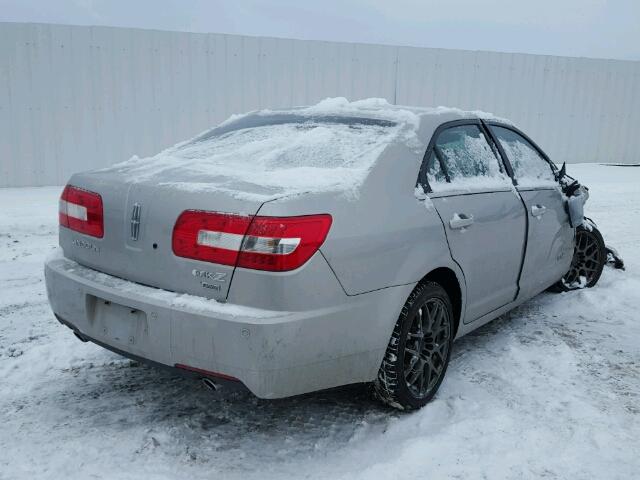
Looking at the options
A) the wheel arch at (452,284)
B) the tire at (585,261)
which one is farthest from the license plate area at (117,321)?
the tire at (585,261)

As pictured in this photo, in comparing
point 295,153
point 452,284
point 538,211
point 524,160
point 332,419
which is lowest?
point 332,419

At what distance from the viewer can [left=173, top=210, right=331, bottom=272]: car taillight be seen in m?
2.17

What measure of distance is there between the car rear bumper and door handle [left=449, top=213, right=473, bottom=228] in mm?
528

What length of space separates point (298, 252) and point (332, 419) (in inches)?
40.1

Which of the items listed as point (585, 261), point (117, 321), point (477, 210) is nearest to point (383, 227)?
point (477, 210)

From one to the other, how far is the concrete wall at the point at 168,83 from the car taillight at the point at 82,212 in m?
6.02

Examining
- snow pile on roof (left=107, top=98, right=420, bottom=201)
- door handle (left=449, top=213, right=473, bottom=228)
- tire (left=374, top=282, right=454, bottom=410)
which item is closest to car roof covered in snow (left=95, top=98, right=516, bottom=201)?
snow pile on roof (left=107, top=98, right=420, bottom=201)

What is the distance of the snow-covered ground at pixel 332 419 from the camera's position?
2377 millimetres

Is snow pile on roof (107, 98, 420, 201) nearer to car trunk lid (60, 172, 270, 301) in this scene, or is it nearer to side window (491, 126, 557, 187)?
car trunk lid (60, 172, 270, 301)

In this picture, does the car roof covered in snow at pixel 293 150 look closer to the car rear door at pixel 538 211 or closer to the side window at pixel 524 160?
the side window at pixel 524 160

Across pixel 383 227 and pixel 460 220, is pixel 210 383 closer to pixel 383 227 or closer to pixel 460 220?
pixel 383 227

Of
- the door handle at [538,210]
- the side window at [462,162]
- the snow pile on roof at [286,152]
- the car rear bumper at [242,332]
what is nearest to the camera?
the car rear bumper at [242,332]

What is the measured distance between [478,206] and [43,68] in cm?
818

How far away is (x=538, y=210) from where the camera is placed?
3779 mm
